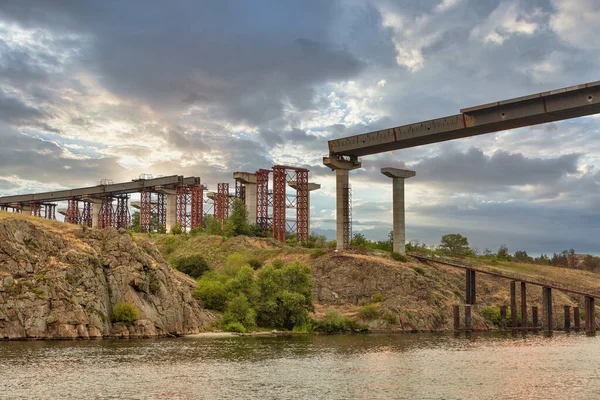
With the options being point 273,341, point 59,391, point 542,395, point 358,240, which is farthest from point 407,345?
point 358,240

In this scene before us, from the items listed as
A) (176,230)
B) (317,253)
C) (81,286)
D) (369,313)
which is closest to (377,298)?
(369,313)

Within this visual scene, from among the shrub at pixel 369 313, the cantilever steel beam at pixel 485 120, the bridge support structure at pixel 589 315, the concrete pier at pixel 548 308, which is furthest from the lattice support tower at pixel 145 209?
the bridge support structure at pixel 589 315

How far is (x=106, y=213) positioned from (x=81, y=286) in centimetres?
9249

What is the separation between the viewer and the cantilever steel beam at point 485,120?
230ft

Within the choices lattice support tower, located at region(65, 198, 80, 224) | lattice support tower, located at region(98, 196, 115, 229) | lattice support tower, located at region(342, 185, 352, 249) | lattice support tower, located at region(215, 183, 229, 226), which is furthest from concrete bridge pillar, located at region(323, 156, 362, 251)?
lattice support tower, located at region(65, 198, 80, 224)

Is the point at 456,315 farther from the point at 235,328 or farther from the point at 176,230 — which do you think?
the point at 176,230

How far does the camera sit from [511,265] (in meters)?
134

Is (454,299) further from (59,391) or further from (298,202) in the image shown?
(59,391)

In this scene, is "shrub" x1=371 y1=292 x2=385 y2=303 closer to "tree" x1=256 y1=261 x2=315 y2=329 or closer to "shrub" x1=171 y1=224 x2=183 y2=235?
"tree" x1=256 y1=261 x2=315 y2=329

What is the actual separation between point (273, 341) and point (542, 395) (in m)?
37.2

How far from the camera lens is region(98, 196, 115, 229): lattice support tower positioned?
15748 cm

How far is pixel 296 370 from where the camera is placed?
4775 centimetres

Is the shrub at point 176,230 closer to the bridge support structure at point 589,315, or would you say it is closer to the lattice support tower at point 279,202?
the lattice support tower at point 279,202

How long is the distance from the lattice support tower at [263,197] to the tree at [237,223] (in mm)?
5949
